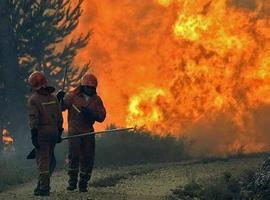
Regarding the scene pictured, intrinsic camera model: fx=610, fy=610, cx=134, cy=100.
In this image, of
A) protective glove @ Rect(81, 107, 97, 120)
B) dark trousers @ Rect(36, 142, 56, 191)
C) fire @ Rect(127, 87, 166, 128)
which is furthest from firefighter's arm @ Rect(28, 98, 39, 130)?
fire @ Rect(127, 87, 166, 128)

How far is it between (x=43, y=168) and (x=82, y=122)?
3.57 feet

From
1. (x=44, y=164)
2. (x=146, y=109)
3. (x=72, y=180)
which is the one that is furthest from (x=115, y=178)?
(x=146, y=109)

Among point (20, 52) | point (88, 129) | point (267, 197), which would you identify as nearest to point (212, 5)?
point (20, 52)

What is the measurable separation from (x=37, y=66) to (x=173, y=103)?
5.12 m

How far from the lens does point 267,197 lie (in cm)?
848

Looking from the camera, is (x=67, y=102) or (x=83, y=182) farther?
(x=67, y=102)

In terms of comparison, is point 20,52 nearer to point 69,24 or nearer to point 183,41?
point 69,24

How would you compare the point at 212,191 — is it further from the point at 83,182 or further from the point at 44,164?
the point at 44,164

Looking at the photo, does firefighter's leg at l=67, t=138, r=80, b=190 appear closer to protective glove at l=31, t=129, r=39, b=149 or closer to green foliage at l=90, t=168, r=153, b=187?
protective glove at l=31, t=129, r=39, b=149

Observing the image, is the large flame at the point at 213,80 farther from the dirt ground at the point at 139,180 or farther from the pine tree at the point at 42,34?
the dirt ground at the point at 139,180

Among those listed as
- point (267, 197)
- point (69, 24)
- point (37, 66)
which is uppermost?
point (69, 24)

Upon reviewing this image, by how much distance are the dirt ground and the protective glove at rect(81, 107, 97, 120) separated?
1.26 metres

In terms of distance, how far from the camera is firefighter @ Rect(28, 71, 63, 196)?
9672 mm

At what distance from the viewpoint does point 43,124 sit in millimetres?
9773
